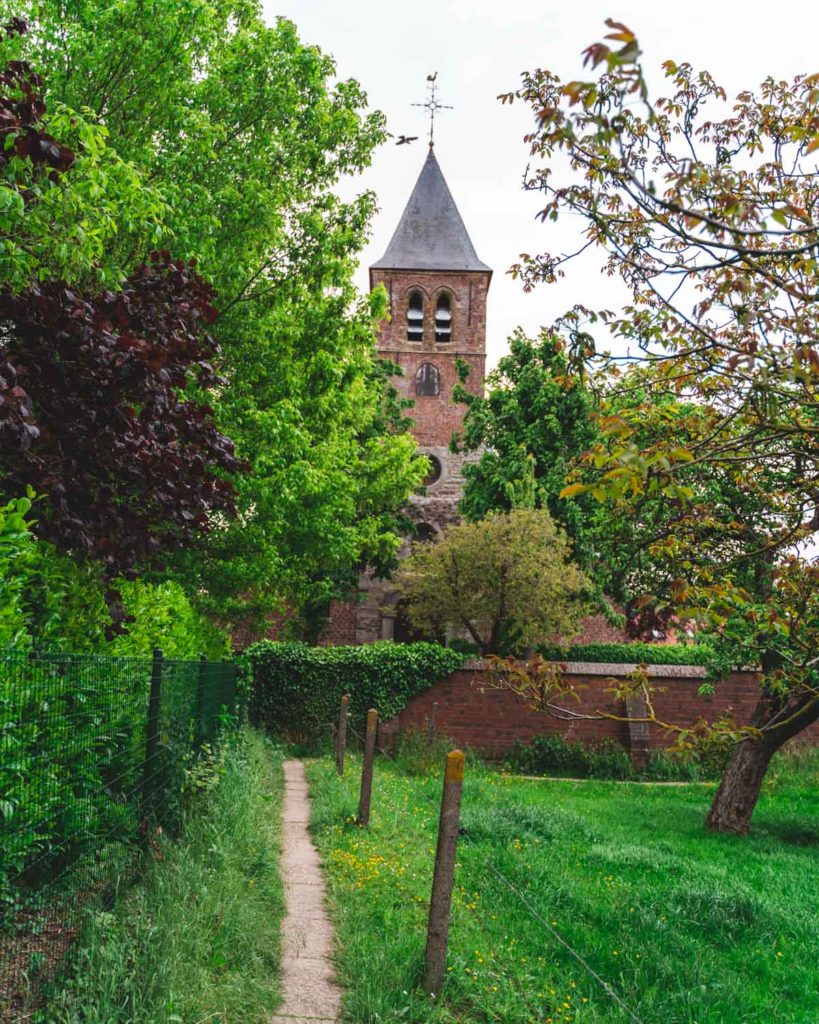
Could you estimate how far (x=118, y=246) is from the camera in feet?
32.8

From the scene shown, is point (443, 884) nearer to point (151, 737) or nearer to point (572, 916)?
point (151, 737)

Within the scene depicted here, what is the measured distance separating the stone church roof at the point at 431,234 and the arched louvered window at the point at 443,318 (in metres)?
1.20

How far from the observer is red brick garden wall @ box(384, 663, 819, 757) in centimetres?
1755

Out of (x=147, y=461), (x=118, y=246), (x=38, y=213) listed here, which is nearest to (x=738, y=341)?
(x=147, y=461)

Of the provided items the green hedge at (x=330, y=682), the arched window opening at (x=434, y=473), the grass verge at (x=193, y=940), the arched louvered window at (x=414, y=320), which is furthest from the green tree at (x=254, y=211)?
the arched louvered window at (x=414, y=320)

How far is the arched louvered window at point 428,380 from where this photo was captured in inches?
1332

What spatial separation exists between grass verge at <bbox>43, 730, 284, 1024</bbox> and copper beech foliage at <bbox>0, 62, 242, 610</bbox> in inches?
74.9

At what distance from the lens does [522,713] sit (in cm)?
1769

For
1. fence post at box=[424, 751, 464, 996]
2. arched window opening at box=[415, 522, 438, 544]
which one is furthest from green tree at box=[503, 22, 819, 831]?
arched window opening at box=[415, 522, 438, 544]

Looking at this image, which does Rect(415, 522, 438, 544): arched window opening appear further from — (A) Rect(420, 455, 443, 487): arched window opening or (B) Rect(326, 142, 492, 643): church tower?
(A) Rect(420, 455, 443, 487): arched window opening

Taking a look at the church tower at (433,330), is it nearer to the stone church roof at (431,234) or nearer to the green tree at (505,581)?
the stone church roof at (431,234)

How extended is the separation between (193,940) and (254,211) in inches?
382

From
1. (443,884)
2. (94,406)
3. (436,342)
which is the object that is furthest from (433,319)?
(443,884)

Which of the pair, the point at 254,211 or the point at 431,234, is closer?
the point at 254,211
